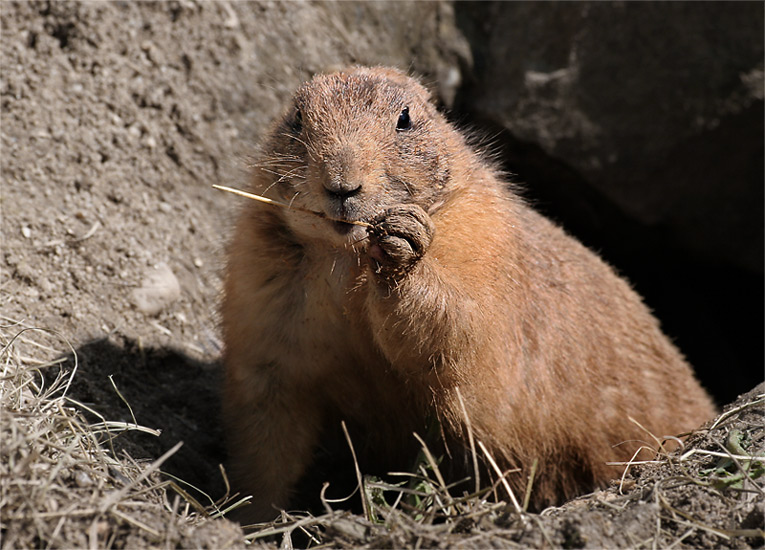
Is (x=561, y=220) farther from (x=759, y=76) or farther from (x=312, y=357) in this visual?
(x=312, y=357)

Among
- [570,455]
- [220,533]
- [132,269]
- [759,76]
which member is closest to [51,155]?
[132,269]

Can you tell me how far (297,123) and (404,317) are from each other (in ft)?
4.12

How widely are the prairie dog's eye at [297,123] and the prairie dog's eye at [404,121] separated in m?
A: 0.52

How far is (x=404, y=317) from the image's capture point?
153 inches

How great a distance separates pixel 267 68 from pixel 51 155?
7.26 ft

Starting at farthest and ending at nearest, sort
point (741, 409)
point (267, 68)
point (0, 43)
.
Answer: point (267, 68), point (0, 43), point (741, 409)

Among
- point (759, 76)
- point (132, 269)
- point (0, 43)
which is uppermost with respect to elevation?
point (759, 76)

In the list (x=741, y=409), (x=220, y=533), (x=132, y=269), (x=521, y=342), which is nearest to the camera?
(x=220, y=533)

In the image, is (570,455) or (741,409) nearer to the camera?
(741,409)

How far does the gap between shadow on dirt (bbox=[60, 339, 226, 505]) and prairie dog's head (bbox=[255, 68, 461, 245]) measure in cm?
151

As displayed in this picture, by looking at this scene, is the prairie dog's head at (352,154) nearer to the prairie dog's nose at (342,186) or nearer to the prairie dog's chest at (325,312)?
the prairie dog's nose at (342,186)

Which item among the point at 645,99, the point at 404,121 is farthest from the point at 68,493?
the point at 645,99

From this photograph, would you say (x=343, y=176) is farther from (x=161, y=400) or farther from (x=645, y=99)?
(x=645, y=99)

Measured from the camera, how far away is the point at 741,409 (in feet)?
14.3
